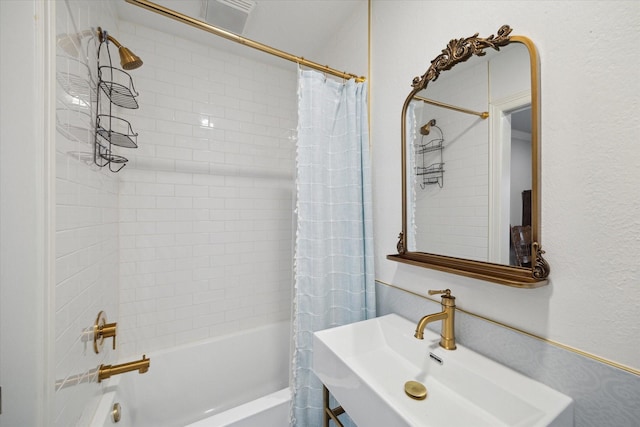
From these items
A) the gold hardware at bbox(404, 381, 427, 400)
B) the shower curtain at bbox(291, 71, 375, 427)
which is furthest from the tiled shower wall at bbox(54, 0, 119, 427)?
the gold hardware at bbox(404, 381, 427, 400)

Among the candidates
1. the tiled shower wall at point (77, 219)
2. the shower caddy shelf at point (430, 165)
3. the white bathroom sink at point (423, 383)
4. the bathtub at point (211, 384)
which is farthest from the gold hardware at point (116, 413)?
the shower caddy shelf at point (430, 165)

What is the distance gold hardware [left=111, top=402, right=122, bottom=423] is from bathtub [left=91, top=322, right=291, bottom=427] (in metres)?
0.02

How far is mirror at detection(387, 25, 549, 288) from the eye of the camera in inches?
30.5

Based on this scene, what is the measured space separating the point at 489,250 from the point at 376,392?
1.99ft

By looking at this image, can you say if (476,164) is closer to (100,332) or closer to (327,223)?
(327,223)

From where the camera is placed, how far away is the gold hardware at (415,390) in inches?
31.8

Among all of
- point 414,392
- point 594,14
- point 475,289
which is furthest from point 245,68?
point 414,392

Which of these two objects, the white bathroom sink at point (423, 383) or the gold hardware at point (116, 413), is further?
the gold hardware at point (116, 413)

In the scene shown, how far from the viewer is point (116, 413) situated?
3.99 feet

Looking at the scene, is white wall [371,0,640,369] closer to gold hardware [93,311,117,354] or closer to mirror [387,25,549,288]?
mirror [387,25,549,288]

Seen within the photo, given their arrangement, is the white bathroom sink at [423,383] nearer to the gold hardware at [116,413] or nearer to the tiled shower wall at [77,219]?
the tiled shower wall at [77,219]

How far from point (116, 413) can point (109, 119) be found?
5.11ft

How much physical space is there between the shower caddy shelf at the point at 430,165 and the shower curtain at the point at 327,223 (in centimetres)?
30

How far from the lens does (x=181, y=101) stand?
1.78m
